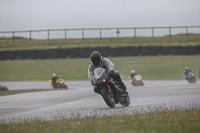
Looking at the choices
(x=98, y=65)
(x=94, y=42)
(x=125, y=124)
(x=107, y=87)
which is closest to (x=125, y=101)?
(x=107, y=87)

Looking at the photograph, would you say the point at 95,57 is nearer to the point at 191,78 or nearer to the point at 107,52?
the point at 191,78

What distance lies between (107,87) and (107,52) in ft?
92.7

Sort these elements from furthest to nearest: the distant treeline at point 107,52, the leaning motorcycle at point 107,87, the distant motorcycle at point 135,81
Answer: the distant treeline at point 107,52 < the distant motorcycle at point 135,81 < the leaning motorcycle at point 107,87

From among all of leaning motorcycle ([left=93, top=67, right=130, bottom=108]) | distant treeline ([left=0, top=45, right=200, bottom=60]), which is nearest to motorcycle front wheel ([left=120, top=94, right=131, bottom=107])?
leaning motorcycle ([left=93, top=67, right=130, bottom=108])

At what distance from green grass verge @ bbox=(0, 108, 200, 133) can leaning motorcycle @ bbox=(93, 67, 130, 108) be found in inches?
59.4

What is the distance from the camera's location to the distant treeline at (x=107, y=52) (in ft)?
132

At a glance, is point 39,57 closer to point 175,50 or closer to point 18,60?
point 18,60

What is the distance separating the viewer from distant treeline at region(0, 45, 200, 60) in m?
40.2

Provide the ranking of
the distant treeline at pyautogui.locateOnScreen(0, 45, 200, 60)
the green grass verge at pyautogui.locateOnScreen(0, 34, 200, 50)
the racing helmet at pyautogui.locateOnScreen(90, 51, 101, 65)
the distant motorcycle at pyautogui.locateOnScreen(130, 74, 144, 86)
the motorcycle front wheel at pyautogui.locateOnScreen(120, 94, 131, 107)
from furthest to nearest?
the green grass verge at pyautogui.locateOnScreen(0, 34, 200, 50)
the distant treeline at pyautogui.locateOnScreen(0, 45, 200, 60)
the distant motorcycle at pyautogui.locateOnScreen(130, 74, 144, 86)
the motorcycle front wheel at pyautogui.locateOnScreen(120, 94, 131, 107)
the racing helmet at pyautogui.locateOnScreen(90, 51, 101, 65)

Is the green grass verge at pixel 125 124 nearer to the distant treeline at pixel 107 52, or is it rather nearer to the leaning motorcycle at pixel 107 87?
the leaning motorcycle at pixel 107 87

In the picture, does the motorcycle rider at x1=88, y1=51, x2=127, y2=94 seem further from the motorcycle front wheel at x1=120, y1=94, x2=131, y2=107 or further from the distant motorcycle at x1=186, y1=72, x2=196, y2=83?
the distant motorcycle at x1=186, y1=72, x2=196, y2=83

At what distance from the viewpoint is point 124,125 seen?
9.15 meters

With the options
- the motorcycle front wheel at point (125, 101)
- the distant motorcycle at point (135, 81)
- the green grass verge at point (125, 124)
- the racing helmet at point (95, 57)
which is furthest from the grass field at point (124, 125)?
the distant motorcycle at point (135, 81)

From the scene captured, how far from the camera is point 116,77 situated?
1307 centimetres
